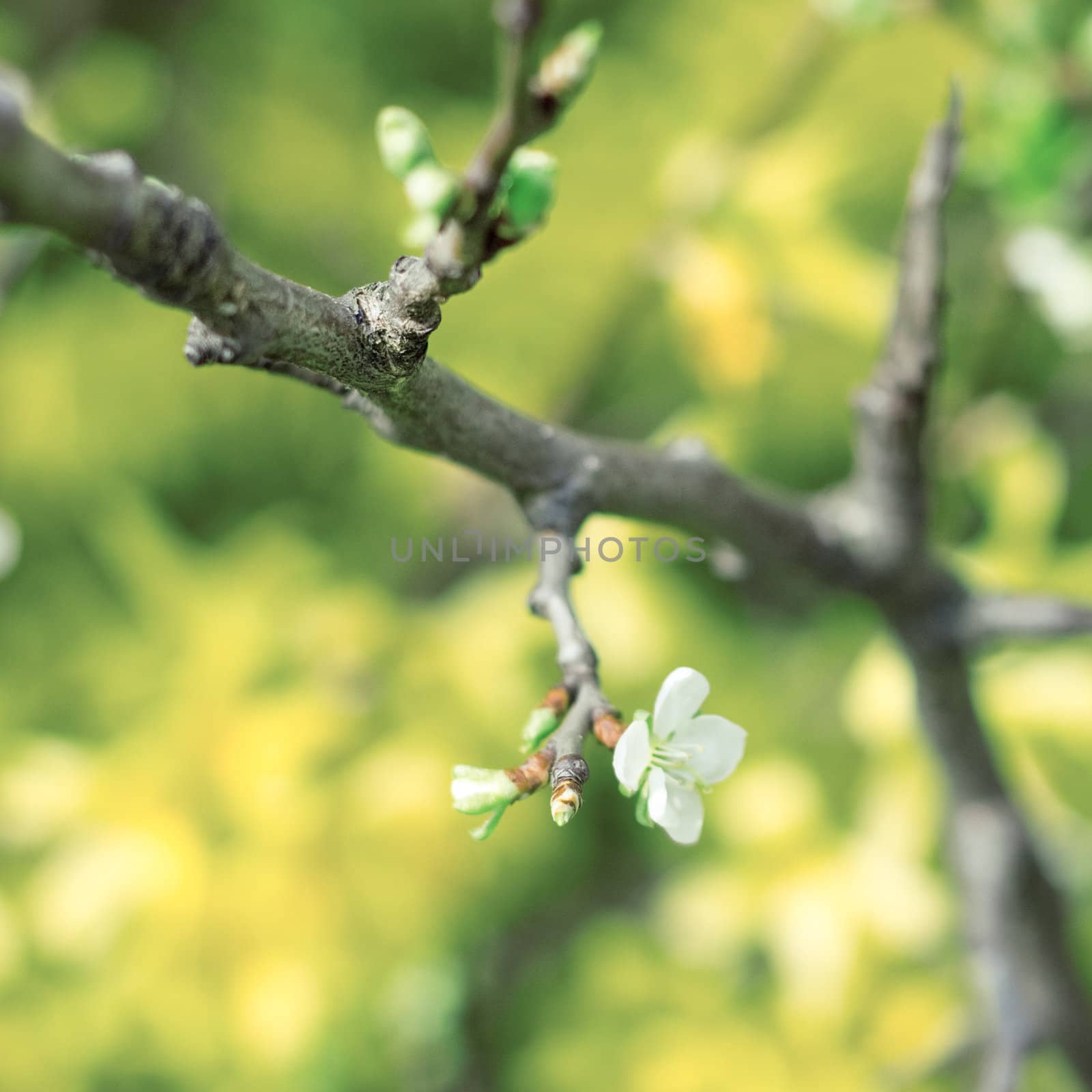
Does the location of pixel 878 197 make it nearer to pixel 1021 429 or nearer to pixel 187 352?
pixel 1021 429

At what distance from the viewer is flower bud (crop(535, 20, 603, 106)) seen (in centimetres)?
16

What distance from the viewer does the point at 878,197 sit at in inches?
24.0

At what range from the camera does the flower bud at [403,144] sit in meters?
0.17

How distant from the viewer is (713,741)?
214 mm

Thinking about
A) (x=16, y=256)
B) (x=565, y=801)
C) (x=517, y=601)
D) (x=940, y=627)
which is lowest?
(x=565, y=801)

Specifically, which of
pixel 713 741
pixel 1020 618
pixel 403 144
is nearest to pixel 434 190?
pixel 403 144

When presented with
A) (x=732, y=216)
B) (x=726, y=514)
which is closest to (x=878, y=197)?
(x=732, y=216)

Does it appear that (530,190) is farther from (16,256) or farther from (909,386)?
(16,256)

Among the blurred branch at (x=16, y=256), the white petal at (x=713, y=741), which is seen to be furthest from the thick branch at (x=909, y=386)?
the blurred branch at (x=16, y=256)

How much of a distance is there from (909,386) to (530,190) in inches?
8.0

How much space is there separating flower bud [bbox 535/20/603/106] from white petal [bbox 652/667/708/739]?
0.35ft

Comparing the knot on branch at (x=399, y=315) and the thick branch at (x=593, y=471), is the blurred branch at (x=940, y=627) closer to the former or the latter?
the thick branch at (x=593, y=471)

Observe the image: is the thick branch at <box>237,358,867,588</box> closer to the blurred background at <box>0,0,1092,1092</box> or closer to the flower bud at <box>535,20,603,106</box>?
the flower bud at <box>535,20,603,106</box>

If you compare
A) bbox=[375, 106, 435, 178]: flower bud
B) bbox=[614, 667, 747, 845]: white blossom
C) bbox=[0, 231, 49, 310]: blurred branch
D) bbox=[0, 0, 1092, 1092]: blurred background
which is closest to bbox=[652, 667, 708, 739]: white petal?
bbox=[614, 667, 747, 845]: white blossom
